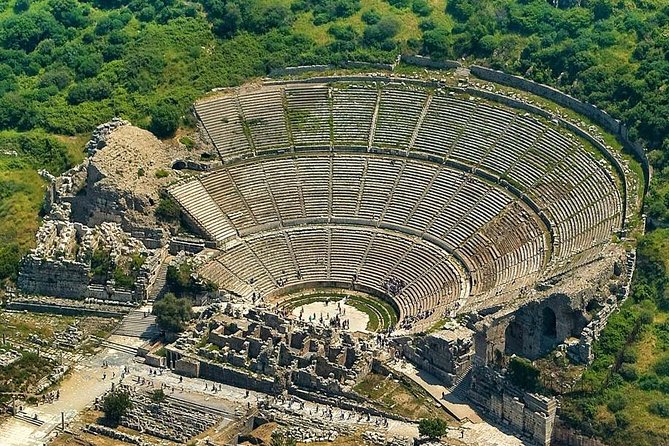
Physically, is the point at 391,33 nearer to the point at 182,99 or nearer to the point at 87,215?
the point at 182,99

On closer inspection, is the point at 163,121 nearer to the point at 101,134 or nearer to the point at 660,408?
the point at 101,134

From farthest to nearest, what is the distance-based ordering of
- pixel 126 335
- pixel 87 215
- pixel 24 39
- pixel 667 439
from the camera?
pixel 24 39 → pixel 87 215 → pixel 126 335 → pixel 667 439

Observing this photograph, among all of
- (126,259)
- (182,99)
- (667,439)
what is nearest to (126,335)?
(126,259)

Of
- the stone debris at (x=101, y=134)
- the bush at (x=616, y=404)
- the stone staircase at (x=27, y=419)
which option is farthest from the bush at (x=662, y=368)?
the stone debris at (x=101, y=134)

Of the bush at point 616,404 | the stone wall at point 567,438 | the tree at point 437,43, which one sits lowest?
the stone wall at point 567,438

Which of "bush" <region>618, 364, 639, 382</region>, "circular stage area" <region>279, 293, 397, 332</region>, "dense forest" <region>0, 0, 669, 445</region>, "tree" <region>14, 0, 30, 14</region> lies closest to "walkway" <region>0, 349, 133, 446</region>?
"dense forest" <region>0, 0, 669, 445</region>

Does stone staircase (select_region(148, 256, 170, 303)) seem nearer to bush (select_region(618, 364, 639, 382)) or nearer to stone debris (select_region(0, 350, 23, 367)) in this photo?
stone debris (select_region(0, 350, 23, 367))

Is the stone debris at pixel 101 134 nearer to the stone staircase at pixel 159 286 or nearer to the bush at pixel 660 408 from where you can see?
the stone staircase at pixel 159 286

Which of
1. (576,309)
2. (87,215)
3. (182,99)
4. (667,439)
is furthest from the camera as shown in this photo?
(182,99)
